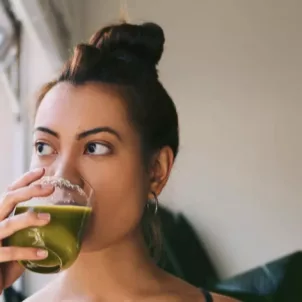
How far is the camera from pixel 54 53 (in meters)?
1.47

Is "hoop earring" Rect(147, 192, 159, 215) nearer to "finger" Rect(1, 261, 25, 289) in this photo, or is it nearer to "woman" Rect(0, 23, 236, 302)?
"woman" Rect(0, 23, 236, 302)

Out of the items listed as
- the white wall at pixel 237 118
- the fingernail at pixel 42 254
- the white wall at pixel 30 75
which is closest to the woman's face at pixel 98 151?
the fingernail at pixel 42 254

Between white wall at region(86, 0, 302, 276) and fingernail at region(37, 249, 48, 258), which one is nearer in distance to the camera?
fingernail at region(37, 249, 48, 258)

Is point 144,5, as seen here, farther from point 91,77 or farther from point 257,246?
point 91,77

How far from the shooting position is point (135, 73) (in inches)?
34.2

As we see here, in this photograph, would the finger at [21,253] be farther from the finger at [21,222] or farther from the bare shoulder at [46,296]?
the bare shoulder at [46,296]

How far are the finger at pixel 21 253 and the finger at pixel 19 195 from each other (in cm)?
5

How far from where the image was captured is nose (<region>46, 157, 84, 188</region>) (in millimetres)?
727

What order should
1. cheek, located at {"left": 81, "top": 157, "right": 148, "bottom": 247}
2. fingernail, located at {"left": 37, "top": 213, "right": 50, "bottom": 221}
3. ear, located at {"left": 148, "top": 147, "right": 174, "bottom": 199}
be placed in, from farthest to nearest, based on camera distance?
ear, located at {"left": 148, "top": 147, "right": 174, "bottom": 199}
cheek, located at {"left": 81, "top": 157, "right": 148, "bottom": 247}
fingernail, located at {"left": 37, "top": 213, "right": 50, "bottom": 221}

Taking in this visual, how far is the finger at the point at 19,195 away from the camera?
2.19ft

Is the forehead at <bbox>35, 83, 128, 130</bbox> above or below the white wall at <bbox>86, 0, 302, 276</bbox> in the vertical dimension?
above

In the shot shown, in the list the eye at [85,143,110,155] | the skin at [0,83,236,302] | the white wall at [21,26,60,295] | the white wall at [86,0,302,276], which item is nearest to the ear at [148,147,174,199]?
the skin at [0,83,236,302]

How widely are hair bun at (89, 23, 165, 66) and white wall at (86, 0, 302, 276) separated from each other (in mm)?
916

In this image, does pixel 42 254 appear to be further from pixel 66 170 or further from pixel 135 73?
pixel 135 73
